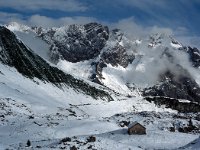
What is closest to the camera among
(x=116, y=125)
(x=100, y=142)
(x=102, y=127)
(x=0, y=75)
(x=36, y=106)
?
(x=100, y=142)

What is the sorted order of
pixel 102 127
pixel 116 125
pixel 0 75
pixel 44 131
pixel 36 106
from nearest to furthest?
pixel 44 131, pixel 102 127, pixel 116 125, pixel 36 106, pixel 0 75

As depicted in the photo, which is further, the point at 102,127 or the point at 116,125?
the point at 116,125

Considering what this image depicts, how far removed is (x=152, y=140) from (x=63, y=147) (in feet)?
91.8

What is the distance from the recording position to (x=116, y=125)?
11231cm

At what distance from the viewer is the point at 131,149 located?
195ft

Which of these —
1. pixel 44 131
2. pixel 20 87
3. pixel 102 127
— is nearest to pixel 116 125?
pixel 102 127

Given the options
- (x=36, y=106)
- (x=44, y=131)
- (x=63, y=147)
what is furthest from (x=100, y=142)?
(x=36, y=106)

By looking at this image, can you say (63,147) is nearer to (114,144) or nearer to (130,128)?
(114,144)

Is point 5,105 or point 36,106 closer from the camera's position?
point 5,105

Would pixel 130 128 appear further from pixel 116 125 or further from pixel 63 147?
pixel 63 147

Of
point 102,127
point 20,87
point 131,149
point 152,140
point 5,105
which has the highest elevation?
point 20,87

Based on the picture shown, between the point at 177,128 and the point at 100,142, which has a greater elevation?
the point at 177,128

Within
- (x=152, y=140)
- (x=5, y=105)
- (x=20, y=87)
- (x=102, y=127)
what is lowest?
(x=152, y=140)

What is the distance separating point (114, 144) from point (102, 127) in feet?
142
